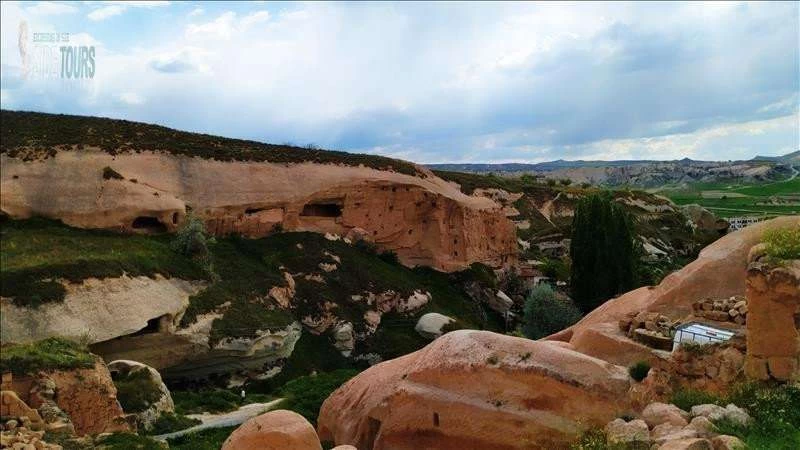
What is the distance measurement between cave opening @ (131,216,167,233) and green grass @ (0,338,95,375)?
29.0 feet

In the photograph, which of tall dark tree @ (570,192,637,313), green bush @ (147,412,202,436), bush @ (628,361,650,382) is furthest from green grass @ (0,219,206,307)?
tall dark tree @ (570,192,637,313)

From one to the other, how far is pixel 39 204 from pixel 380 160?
31308 millimetres

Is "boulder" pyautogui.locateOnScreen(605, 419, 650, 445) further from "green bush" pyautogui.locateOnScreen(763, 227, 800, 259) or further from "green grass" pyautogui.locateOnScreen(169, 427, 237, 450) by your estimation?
"green grass" pyautogui.locateOnScreen(169, 427, 237, 450)

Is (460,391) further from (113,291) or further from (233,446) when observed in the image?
(113,291)

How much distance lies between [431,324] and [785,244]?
24869mm

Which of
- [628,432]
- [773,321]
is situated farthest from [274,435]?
[773,321]

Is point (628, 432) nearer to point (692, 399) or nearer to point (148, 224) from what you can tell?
point (692, 399)

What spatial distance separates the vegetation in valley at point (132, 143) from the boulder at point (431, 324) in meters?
12.7

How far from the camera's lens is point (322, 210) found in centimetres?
4025

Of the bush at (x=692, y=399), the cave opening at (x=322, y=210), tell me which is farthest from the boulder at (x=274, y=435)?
the cave opening at (x=322, y=210)

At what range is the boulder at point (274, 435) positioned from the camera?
408 inches

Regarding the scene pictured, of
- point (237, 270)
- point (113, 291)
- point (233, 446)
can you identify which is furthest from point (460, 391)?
point (237, 270)

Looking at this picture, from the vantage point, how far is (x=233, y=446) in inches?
417

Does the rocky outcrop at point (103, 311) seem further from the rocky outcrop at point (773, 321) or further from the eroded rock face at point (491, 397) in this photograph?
the rocky outcrop at point (773, 321)
